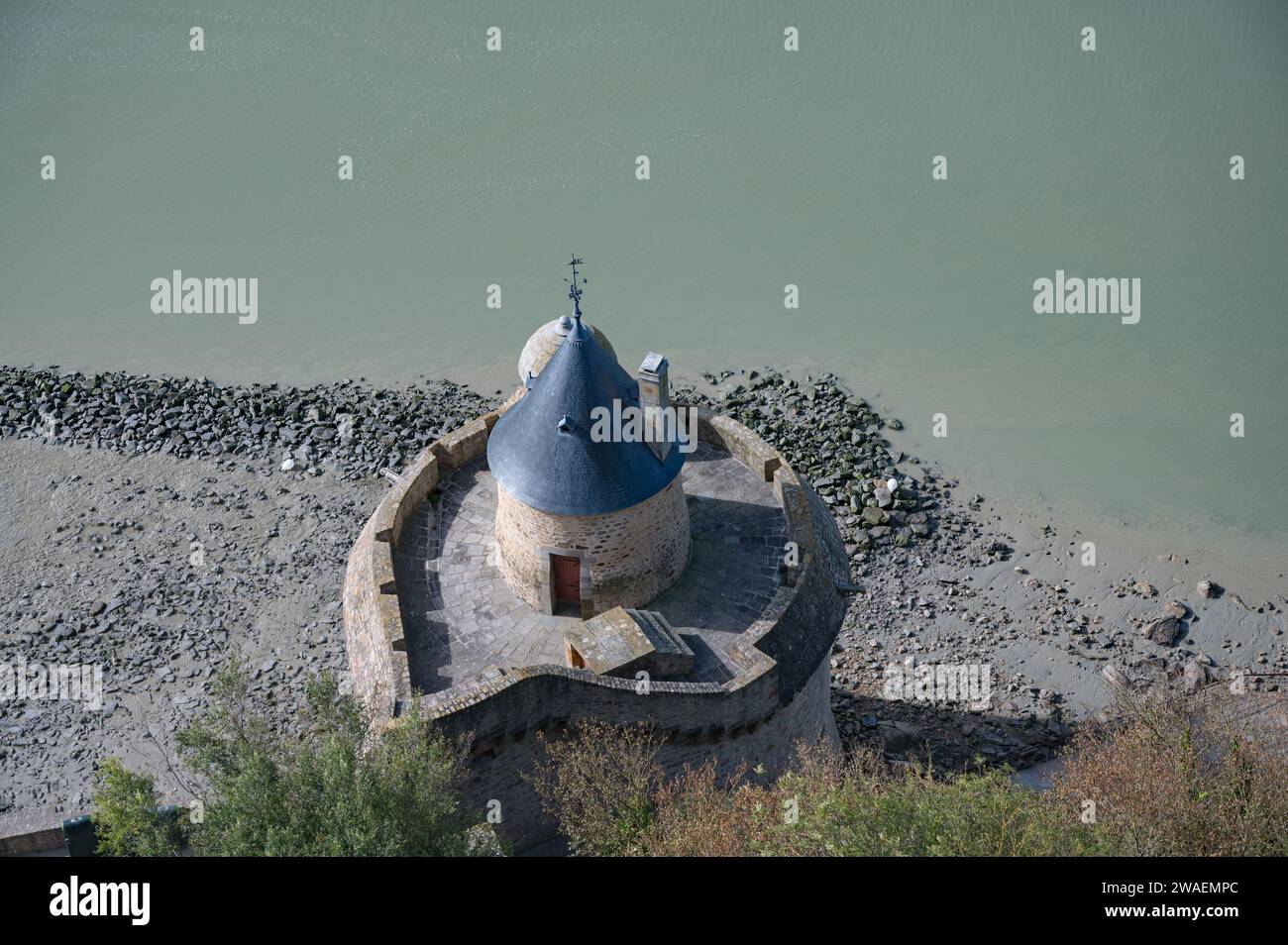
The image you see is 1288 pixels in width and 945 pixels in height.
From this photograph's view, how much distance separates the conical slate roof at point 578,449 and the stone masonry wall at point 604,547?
27 cm

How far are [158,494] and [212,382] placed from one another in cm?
455

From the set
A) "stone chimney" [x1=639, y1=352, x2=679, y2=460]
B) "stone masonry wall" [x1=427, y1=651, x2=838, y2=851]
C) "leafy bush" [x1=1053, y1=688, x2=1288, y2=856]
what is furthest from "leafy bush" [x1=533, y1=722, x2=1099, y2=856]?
"stone chimney" [x1=639, y1=352, x2=679, y2=460]

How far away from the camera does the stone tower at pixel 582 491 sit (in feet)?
66.8

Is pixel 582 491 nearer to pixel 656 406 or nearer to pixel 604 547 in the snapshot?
pixel 604 547

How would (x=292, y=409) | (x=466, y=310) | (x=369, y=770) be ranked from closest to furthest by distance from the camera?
(x=369, y=770), (x=292, y=409), (x=466, y=310)

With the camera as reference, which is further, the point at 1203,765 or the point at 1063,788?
the point at 1203,765

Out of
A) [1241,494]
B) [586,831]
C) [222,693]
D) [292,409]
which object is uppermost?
[292,409]

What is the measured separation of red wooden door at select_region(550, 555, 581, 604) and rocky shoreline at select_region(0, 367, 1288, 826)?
853 centimetres

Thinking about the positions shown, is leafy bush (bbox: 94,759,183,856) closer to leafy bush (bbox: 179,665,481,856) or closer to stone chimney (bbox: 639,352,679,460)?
leafy bush (bbox: 179,665,481,856)

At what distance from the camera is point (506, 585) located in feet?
72.9

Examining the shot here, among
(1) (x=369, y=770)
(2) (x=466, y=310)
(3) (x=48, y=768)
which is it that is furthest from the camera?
(2) (x=466, y=310)

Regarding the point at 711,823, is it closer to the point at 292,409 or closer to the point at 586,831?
the point at 586,831

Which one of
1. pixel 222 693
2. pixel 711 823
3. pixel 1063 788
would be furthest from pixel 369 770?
pixel 1063 788

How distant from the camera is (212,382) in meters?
36.9
